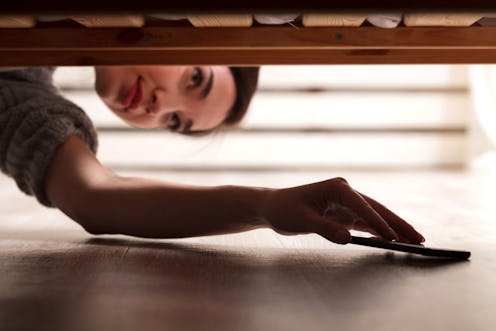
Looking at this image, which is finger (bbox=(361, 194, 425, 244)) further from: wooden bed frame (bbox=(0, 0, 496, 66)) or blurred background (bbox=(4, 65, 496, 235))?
blurred background (bbox=(4, 65, 496, 235))

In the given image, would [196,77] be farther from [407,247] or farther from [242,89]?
[407,247]

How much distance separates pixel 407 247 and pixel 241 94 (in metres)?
0.84

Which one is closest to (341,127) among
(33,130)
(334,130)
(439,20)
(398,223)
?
(334,130)

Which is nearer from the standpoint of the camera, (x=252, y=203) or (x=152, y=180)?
(x=252, y=203)

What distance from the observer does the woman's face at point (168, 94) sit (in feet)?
5.57

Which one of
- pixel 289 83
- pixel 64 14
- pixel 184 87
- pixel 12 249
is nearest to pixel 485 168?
pixel 289 83

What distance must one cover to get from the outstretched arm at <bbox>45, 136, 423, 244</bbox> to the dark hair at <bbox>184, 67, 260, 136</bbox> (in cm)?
53

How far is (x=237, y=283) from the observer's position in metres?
1.01

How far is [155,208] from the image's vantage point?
1.27 m

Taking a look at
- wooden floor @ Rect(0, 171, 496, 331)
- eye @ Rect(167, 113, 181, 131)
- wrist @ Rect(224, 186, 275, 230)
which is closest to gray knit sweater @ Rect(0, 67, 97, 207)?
wooden floor @ Rect(0, 171, 496, 331)

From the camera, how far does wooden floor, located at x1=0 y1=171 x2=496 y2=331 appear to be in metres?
0.83

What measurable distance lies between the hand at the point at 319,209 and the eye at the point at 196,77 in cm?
67

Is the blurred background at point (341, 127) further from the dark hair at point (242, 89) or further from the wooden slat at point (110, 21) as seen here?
the wooden slat at point (110, 21)

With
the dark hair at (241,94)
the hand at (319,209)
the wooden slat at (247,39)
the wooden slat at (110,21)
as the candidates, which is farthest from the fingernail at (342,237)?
the dark hair at (241,94)
